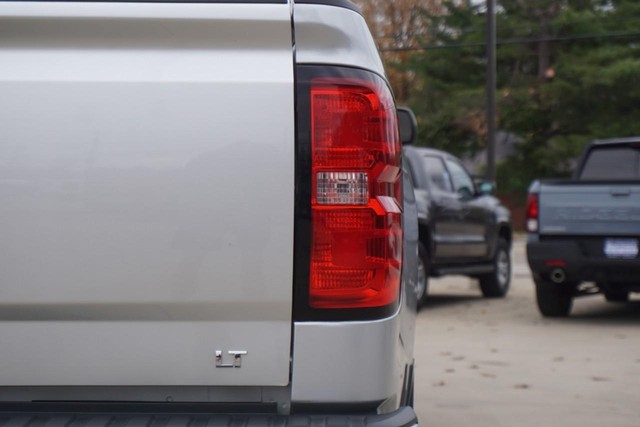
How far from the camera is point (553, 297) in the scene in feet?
37.6

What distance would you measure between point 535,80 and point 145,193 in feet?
128

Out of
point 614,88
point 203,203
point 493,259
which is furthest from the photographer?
point 614,88

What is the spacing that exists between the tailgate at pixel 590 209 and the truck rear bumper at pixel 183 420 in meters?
7.97

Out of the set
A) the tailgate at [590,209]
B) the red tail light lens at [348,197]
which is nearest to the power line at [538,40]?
the tailgate at [590,209]

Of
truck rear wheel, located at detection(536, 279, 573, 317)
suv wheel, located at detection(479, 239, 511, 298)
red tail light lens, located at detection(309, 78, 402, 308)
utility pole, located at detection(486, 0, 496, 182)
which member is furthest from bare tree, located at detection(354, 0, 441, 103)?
red tail light lens, located at detection(309, 78, 402, 308)

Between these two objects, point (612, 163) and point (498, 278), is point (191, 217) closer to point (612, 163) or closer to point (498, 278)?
point (612, 163)

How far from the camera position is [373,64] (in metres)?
3.08

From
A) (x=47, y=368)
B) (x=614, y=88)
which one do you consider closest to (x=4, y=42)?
(x=47, y=368)

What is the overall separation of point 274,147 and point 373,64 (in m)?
0.38

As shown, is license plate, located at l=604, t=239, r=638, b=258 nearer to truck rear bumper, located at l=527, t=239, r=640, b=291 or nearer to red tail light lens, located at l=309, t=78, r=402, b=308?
truck rear bumper, located at l=527, t=239, r=640, b=291

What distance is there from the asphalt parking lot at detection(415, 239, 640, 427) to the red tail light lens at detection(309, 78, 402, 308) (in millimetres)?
3323

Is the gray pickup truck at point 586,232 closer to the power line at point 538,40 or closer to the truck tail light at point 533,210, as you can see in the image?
the truck tail light at point 533,210

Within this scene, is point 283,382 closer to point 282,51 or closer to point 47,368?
point 47,368

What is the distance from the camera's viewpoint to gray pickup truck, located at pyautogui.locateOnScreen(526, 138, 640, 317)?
416 inches
